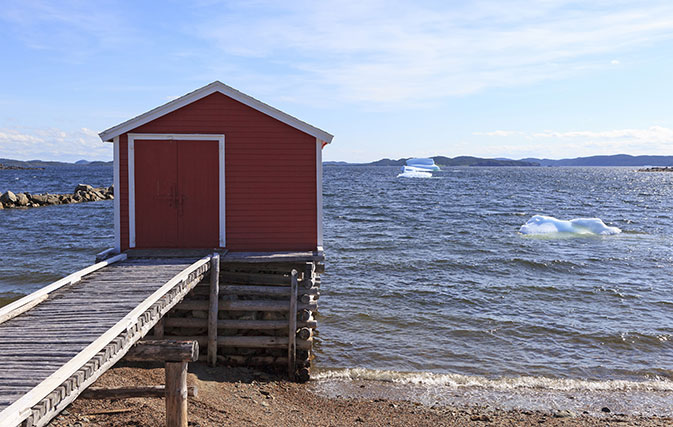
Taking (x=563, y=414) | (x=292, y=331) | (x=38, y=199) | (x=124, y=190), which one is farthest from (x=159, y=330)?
(x=38, y=199)

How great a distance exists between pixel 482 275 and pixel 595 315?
551 cm

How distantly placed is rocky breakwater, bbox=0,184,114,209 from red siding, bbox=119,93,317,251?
43862mm

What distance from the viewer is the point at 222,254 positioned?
12086mm

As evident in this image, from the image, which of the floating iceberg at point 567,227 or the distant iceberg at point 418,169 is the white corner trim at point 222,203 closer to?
the floating iceberg at point 567,227

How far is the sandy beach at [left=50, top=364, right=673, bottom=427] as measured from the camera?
8.33m

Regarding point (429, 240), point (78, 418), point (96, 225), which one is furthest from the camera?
point (96, 225)

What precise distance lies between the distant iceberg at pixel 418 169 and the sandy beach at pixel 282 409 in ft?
389

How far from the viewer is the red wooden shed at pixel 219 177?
39.9 feet

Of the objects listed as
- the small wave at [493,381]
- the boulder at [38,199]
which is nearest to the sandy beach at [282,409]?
the small wave at [493,381]

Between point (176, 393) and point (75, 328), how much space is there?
4.91ft

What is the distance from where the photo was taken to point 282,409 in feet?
31.3

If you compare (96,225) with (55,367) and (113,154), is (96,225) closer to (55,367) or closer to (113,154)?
(113,154)

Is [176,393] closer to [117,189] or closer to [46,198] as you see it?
[117,189]

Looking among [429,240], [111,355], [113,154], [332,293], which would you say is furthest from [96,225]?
[111,355]
